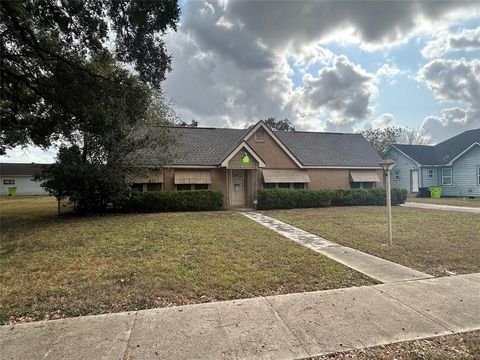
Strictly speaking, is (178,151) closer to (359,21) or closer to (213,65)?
(213,65)

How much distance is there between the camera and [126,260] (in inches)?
261

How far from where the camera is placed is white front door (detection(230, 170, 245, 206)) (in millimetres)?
19703

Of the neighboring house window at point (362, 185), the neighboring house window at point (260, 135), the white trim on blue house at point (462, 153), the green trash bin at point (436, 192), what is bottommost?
the green trash bin at point (436, 192)

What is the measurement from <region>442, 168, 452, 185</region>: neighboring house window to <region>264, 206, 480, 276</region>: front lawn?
1674 cm

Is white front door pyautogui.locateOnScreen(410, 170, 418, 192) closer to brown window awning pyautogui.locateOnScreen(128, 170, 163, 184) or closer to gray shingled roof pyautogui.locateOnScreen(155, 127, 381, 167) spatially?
gray shingled roof pyautogui.locateOnScreen(155, 127, 381, 167)

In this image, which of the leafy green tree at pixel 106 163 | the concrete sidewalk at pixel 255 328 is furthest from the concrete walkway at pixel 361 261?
the leafy green tree at pixel 106 163

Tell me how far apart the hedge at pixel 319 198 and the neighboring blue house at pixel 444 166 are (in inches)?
384

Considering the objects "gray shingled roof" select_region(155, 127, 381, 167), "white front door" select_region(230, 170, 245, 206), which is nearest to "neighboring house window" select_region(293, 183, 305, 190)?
"gray shingled roof" select_region(155, 127, 381, 167)

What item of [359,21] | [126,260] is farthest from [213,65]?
[126,260]

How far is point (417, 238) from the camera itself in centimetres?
910

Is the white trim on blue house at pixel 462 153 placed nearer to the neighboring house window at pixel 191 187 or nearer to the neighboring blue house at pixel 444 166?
the neighboring blue house at pixel 444 166

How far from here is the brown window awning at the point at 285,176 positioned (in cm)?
2005

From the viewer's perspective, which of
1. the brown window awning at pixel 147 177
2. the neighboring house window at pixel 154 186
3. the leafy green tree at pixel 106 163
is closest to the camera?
the leafy green tree at pixel 106 163

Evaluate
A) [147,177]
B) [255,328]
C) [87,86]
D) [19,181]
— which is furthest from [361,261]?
[19,181]
